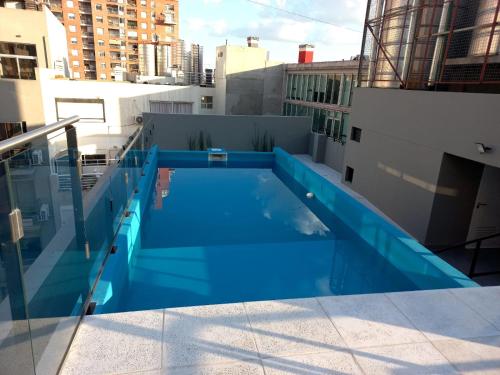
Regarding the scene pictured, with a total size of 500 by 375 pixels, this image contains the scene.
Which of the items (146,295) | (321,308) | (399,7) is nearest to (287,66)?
(399,7)

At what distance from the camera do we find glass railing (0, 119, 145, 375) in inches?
76.5

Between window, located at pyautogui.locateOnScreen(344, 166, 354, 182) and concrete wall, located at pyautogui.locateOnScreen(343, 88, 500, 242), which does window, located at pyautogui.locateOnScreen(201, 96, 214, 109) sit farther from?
concrete wall, located at pyautogui.locateOnScreen(343, 88, 500, 242)

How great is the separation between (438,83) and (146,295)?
7.41 meters

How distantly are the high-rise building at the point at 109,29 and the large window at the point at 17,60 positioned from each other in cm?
3262

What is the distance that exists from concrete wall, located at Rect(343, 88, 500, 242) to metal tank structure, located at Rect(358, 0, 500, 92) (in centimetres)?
45

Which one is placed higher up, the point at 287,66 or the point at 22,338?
the point at 287,66

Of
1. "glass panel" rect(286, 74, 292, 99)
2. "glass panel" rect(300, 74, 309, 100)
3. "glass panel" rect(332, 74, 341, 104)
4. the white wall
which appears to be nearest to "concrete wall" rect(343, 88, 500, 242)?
"glass panel" rect(332, 74, 341, 104)

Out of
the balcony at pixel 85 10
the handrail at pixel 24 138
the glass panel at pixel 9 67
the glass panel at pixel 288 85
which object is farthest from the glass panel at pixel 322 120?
the balcony at pixel 85 10

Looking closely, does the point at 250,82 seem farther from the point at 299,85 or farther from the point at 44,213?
the point at 44,213

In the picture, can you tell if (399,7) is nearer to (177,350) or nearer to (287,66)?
(177,350)

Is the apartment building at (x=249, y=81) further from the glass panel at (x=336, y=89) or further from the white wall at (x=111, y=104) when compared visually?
the glass panel at (x=336, y=89)

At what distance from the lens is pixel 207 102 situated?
A: 25.2m

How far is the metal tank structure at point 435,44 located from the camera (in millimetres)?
6695

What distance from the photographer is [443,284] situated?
4969mm
